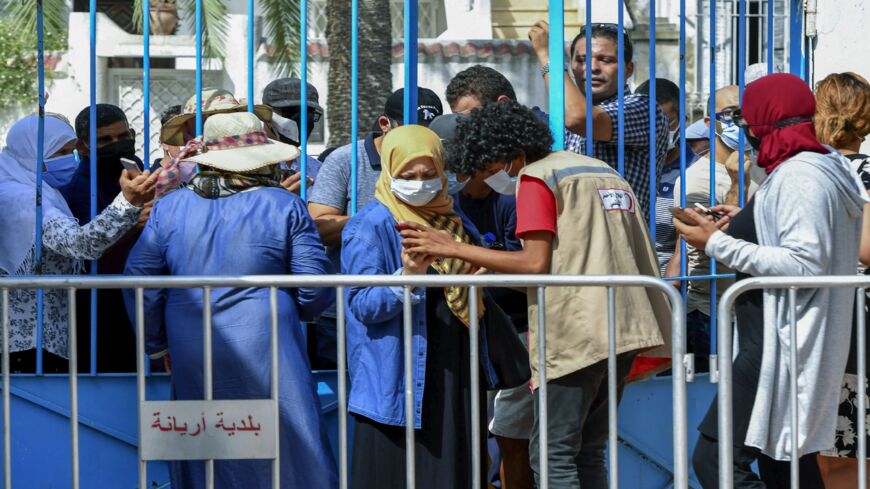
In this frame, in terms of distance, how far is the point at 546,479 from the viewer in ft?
14.0

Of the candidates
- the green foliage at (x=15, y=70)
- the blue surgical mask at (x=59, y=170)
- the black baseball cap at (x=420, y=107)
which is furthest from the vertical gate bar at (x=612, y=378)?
the green foliage at (x=15, y=70)

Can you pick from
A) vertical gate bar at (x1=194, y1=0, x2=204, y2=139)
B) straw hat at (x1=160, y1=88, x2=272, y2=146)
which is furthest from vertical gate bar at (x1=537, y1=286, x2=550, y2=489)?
straw hat at (x1=160, y1=88, x2=272, y2=146)

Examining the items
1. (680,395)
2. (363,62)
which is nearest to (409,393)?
(680,395)

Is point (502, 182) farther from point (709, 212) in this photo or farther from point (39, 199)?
point (39, 199)

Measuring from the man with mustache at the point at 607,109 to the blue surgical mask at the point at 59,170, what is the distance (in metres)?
2.04

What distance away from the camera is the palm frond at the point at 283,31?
1448 centimetres

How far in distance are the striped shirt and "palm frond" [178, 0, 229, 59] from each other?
9131 mm

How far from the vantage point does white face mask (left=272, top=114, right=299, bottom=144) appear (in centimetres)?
597

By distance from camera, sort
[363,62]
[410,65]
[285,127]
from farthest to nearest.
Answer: [363,62]
[285,127]
[410,65]

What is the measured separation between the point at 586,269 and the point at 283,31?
10.5 metres

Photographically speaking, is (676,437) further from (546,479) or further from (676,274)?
(676,274)

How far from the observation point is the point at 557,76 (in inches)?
213

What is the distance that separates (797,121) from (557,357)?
3.60ft

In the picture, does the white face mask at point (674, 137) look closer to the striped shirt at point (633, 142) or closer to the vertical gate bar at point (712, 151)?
the vertical gate bar at point (712, 151)
